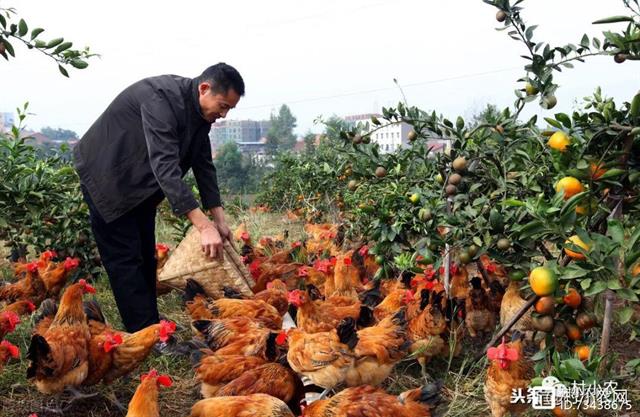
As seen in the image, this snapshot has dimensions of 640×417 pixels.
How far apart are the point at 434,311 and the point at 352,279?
134cm

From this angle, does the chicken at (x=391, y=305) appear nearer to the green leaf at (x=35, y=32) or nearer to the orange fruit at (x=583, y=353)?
the orange fruit at (x=583, y=353)

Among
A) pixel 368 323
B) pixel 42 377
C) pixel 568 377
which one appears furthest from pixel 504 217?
pixel 42 377

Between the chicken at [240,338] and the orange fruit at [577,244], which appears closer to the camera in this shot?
the orange fruit at [577,244]

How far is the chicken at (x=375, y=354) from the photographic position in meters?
3.52

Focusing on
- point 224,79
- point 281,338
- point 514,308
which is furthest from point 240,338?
point 514,308

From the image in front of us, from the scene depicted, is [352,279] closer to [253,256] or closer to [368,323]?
[368,323]

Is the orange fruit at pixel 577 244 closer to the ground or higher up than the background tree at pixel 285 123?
closer to the ground

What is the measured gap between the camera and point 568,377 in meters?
2.21

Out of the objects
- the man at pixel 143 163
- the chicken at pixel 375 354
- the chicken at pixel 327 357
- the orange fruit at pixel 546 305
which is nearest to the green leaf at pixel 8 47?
the man at pixel 143 163

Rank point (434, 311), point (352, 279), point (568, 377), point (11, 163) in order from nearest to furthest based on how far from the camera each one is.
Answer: point (568, 377) → point (434, 311) → point (11, 163) → point (352, 279)

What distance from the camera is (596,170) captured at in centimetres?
234

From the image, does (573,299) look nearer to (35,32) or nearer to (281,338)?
(281,338)

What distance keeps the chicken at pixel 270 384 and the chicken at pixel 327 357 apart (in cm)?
10

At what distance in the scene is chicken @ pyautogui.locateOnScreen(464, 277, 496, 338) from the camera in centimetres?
424
